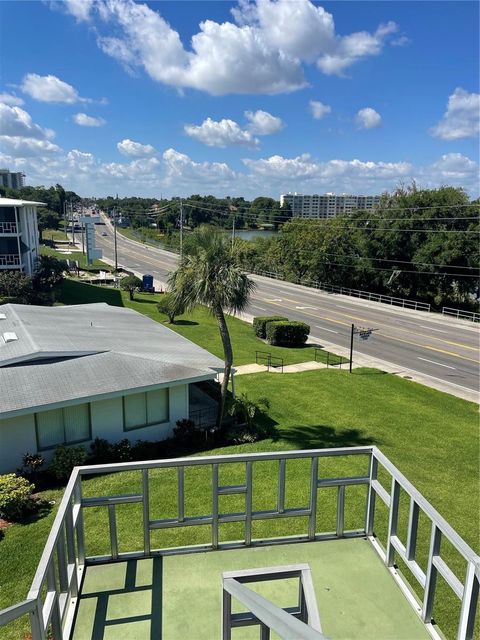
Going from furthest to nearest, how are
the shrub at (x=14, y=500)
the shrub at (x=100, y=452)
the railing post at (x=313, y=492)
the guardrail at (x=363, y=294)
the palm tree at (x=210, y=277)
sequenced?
the guardrail at (x=363, y=294)
the palm tree at (x=210, y=277)
the shrub at (x=100, y=452)
the shrub at (x=14, y=500)
the railing post at (x=313, y=492)

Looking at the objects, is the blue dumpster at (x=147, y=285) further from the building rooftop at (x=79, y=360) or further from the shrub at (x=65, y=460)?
the shrub at (x=65, y=460)

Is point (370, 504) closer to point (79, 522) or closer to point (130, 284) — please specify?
point (79, 522)

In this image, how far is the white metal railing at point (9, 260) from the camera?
44.6 m

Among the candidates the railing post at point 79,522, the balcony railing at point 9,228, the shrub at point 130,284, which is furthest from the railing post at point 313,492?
the shrub at point 130,284

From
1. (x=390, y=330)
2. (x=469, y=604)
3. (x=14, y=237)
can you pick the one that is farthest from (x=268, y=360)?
(x=14, y=237)

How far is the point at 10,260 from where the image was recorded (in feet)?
147

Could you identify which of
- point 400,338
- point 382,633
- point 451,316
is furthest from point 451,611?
point 451,316

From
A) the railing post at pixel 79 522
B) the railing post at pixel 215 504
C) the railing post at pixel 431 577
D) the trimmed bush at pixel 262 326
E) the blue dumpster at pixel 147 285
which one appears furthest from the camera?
the blue dumpster at pixel 147 285

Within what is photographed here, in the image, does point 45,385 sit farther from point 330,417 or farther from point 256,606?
point 256,606

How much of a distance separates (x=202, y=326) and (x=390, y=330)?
51.9ft

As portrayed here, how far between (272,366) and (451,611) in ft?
68.9

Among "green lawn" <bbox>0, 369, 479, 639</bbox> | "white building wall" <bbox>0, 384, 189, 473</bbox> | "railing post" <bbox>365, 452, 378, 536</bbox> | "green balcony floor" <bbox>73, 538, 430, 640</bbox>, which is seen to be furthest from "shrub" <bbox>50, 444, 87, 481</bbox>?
"railing post" <bbox>365, 452, 378, 536</bbox>

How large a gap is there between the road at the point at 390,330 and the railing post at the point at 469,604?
1538cm

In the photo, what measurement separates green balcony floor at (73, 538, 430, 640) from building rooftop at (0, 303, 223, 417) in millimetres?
9523
